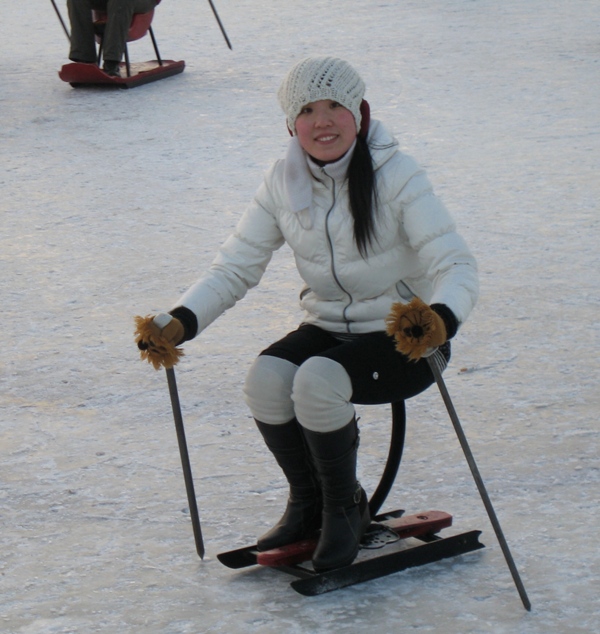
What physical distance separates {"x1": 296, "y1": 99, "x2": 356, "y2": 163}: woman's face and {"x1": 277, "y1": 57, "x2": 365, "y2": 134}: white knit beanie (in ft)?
0.06

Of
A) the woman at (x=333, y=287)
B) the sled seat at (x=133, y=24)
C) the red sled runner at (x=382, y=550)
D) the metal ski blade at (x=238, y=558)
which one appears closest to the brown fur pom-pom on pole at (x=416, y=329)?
the woman at (x=333, y=287)

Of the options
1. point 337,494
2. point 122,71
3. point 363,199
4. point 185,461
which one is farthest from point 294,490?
point 122,71

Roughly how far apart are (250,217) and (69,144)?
161 inches

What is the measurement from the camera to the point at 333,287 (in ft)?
8.35

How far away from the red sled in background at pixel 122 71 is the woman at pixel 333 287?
17.1 ft

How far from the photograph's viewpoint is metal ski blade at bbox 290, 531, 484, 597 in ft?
7.77

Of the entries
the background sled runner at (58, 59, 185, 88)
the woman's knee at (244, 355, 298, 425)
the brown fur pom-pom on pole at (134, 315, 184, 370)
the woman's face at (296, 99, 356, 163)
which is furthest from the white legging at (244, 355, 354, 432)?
the background sled runner at (58, 59, 185, 88)

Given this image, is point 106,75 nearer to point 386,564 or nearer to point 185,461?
point 185,461

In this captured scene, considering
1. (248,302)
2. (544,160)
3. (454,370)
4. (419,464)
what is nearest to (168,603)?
(419,464)

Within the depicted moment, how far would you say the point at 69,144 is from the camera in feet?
21.3

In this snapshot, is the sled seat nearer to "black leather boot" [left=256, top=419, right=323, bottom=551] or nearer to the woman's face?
the woman's face

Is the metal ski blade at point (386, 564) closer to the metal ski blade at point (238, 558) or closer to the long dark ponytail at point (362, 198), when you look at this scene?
the metal ski blade at point (238, 558)

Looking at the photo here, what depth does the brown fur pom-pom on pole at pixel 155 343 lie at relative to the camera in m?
2.42

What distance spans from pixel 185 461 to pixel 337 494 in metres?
0.33
